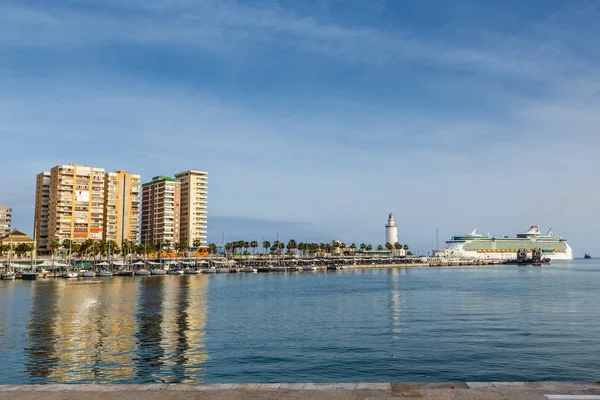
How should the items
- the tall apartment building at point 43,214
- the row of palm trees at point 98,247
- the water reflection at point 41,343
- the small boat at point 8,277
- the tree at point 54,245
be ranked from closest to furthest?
the water reflection at point 41,343
the small boat at point 8,277
the row of palm trees at point 98,247
the tree at point 54,245
the tall apartment building at point 43,214

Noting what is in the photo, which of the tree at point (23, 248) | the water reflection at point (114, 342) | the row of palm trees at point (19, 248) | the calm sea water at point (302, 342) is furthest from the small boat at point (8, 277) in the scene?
the water reflection at point (114, 342)

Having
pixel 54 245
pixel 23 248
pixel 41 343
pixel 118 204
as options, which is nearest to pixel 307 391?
pixel 41 343

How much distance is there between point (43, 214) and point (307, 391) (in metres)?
196

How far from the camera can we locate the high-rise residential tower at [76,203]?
177 meters

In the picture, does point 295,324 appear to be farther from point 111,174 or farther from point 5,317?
point 111,174

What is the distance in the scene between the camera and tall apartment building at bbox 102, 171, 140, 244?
18938cm

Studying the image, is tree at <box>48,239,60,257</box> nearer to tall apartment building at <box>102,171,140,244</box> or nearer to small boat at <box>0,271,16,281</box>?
tall apartment building at <box>102,171,140,244</box>

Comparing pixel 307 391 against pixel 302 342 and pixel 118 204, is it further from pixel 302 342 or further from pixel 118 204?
pixel 118 204

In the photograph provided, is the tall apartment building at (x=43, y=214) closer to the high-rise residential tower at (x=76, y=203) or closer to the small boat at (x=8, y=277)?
the high-rise residential tower at (x=76, y=203)

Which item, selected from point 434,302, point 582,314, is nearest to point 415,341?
point 582,314

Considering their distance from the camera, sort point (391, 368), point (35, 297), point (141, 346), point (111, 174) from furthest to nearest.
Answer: point (111, 174), point (35, 297), point (141, 346), point (391, 368)

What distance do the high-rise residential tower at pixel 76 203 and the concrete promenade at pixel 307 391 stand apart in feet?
586

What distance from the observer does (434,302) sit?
60.9 meters

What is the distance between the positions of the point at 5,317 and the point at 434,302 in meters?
46.7
